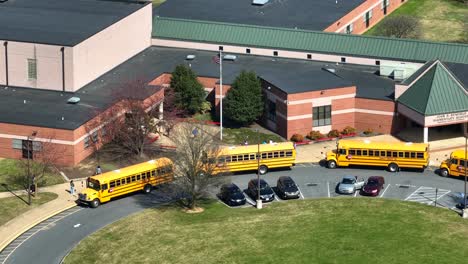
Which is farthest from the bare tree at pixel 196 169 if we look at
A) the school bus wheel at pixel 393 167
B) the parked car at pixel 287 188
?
the school bus wheel at pixel 393 167

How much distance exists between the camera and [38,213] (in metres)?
111

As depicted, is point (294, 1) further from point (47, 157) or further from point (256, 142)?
point (47, 157)

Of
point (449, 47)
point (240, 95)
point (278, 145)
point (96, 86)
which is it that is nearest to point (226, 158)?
point (278, 145)

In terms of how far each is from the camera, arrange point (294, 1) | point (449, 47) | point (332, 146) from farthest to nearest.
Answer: point (294, 1), point (449, 47), point (332, 146)

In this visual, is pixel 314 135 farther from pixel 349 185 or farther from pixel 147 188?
pixel 147 188

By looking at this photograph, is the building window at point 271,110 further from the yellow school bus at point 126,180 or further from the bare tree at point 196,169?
the yellow school bus at point 126,180

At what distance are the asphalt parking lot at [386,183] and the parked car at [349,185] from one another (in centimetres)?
47

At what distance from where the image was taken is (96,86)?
134125mm

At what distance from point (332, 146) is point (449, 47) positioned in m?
21.4

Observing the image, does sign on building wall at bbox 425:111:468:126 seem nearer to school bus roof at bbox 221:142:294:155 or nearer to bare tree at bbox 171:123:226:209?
school bus roof at bbox 221:142:294:155

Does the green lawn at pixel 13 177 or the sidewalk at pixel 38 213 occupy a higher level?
the green lawn at pixel 13 177

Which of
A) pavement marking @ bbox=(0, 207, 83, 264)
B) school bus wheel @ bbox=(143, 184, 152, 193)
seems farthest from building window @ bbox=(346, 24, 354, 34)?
pavement marking @ bbox=(0, 207, 83, 264)

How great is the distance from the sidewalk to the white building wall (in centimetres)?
1834

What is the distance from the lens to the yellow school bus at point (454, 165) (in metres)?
118
